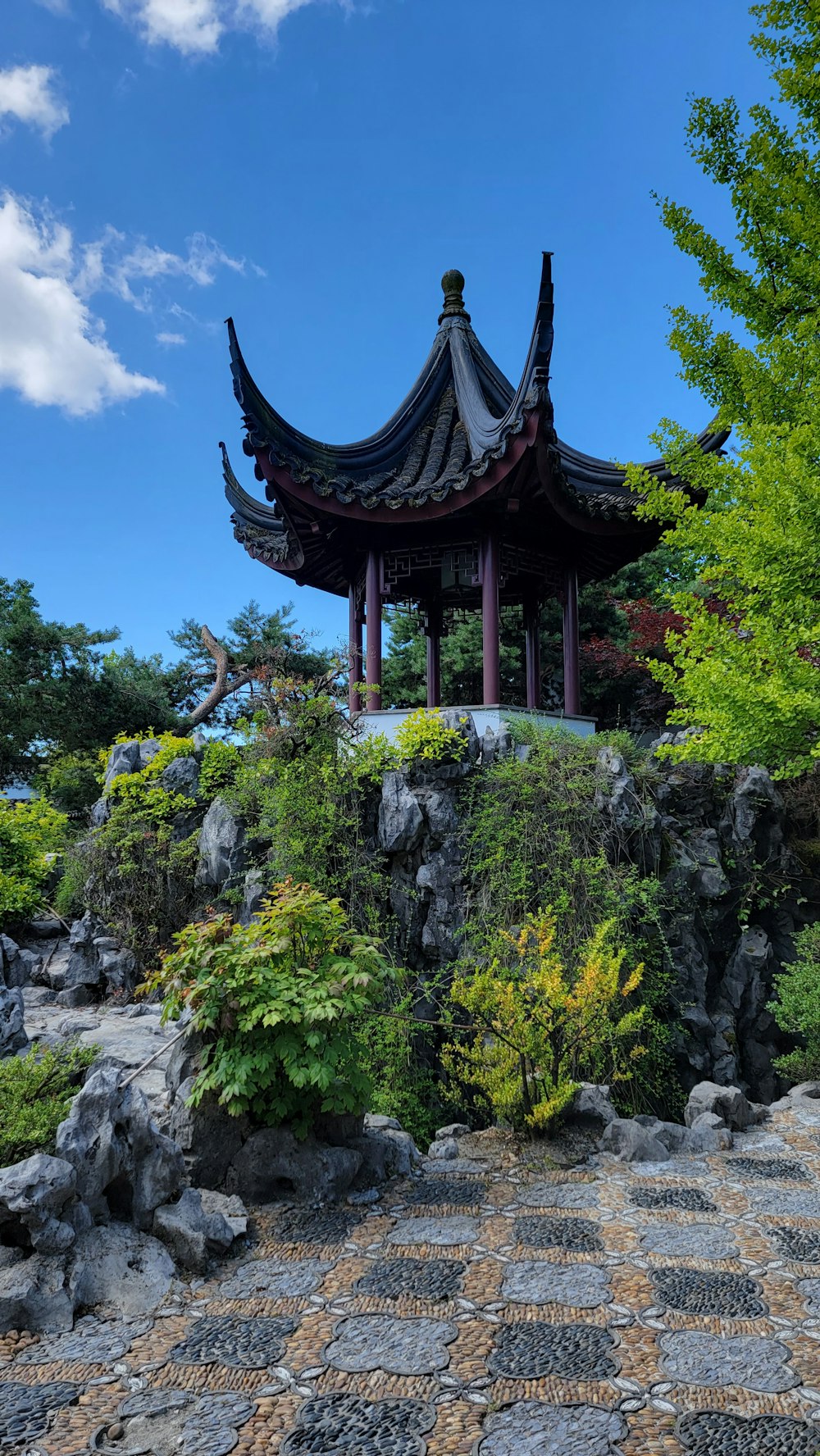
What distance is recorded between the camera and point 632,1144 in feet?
15.9

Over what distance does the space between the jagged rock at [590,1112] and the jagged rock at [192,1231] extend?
241cm

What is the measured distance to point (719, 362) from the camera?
7.20 meters

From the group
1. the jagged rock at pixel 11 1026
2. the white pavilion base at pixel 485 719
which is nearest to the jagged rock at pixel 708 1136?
the white pavilion base at pixel 485 719

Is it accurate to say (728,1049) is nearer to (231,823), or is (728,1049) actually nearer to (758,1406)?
(231,823)

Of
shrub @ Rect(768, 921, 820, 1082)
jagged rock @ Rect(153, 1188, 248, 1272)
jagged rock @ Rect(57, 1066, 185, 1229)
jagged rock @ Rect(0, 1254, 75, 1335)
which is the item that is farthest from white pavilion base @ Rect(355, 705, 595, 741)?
jagged rock @ Rect(0, 1254, 75, 1335)

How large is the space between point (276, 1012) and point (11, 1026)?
2.71m

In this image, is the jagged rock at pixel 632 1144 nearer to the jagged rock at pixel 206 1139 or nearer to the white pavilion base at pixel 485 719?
the jagged rock at pixel 206 1139

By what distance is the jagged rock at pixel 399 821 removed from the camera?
23.9ft

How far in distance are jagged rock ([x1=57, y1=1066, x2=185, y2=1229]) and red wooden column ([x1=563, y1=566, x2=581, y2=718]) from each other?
7826 millimetres

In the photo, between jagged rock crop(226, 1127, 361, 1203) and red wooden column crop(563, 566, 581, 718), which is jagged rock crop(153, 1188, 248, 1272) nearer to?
jagged rock crop(226, 1127, 361, 1203)

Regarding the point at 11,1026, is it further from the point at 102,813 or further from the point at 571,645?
the point at 571,645

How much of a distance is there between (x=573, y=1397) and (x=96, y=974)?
6.93m

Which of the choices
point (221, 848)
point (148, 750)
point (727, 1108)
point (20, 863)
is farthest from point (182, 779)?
point (727, 1108)

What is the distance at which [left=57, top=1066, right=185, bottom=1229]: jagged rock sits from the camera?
3344 millimetres
